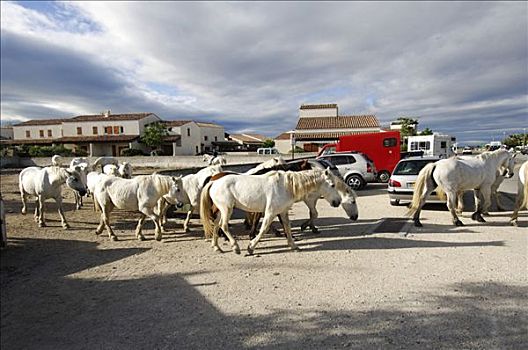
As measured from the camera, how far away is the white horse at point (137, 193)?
20.0ft

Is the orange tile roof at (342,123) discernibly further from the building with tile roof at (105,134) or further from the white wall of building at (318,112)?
the building with tile roof at (105,134)

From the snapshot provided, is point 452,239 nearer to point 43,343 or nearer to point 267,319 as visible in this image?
point 267,319

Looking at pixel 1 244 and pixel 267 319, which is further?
pixel 1 244

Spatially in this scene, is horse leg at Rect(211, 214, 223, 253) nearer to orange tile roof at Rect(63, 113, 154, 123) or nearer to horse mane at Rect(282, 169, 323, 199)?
horse mane at Rect(282, 169, 323, 199)

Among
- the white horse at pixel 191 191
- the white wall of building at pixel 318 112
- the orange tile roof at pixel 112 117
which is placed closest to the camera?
the white horse at pixel 191 191

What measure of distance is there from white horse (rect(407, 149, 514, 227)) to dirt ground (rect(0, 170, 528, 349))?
68cm

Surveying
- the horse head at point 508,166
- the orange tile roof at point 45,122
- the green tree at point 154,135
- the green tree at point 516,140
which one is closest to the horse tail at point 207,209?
the horse head at point 508,166

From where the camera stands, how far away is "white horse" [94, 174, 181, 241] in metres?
6.11

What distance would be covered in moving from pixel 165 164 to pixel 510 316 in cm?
3167

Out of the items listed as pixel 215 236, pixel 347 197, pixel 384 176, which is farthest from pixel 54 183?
pixel 384 176

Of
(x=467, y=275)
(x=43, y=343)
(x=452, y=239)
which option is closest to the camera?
(x=43, y=343)

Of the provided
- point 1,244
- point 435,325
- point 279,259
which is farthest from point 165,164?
point 435,325

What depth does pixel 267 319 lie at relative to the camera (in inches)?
123

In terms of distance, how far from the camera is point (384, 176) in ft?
52.0
